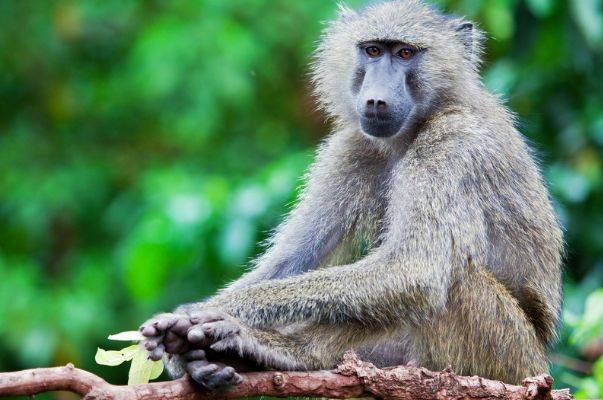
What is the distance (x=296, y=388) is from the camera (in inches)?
188

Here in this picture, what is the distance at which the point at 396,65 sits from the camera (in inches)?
253

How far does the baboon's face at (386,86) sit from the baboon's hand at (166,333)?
1.87 metres

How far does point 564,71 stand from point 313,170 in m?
3.49

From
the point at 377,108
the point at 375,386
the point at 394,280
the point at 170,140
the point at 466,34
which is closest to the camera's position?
the point at 375,386

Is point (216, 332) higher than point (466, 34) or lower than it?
lower

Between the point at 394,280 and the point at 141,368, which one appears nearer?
the point at 141,368

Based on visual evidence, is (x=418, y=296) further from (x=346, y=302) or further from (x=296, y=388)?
(x=296, y=388)

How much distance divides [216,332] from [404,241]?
1.19 metres

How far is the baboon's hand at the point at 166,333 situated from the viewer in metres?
4.71

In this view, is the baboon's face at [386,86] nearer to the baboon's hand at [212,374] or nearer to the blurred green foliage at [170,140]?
the blurred green foliage at [170,140]

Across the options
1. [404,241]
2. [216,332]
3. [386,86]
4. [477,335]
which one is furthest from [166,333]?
[386,86]

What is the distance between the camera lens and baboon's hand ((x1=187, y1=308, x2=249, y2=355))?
4859 mm

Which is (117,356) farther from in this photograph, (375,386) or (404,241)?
(404,241)

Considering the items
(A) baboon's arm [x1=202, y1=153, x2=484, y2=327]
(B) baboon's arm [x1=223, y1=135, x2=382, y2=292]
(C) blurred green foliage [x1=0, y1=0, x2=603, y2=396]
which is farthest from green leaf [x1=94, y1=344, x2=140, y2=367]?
(C) blurred green foliage [x1=0, y1=0, x2=603, y2=396]
